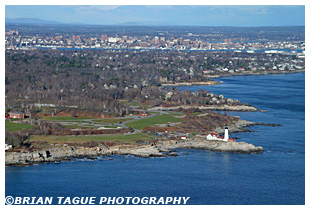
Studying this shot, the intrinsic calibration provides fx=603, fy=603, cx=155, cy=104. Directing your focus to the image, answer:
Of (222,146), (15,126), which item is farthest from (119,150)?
(15,126)

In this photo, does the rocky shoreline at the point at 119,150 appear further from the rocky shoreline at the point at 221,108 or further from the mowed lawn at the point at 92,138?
the rocky shoreline at the point at 221,108

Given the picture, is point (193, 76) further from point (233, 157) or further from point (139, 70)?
point (233, 157)

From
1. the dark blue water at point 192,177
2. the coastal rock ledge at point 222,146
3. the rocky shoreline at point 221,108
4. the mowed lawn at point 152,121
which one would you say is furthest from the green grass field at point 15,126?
the rocky shoreline at point 221,108

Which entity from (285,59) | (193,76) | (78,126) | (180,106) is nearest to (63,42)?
(285,59)

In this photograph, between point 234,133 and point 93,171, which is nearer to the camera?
point 93,171

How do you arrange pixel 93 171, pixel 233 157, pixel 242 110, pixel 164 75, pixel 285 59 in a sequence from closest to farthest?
pixel 93 171, pixel 233 157, pixel 242 110, pixel 164 75, pixel 285 59

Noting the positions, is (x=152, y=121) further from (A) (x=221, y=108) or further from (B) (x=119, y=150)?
(A) (x=221, y=108)
